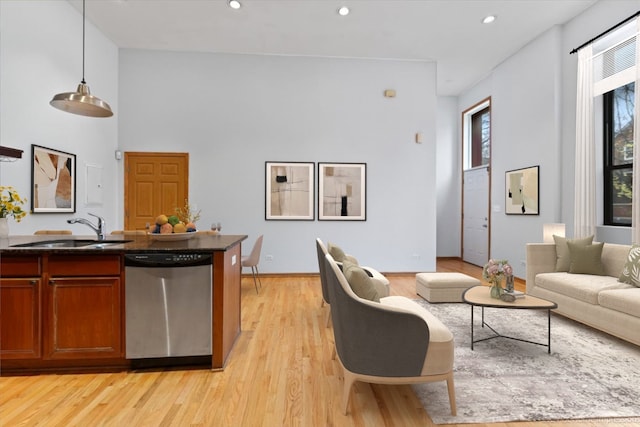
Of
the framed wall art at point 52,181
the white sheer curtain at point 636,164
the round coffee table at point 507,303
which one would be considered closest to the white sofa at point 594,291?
the white sheer curtain at point 636,164

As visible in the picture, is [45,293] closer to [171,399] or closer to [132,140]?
[171,399]

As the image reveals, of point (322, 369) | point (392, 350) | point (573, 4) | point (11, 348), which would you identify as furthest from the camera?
point (573, 4)

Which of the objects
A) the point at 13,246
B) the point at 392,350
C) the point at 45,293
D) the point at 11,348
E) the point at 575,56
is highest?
the point at 575,56

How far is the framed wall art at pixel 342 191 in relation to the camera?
21.1 feet

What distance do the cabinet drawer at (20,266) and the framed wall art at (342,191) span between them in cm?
444

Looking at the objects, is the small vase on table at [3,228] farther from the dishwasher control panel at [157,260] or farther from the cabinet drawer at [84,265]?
the dishwasher control panel at [157,260]

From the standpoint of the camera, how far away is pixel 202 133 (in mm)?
6273

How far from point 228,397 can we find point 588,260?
14.0 ft

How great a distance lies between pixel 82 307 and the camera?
2.59 metres

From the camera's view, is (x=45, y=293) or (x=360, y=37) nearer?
(x=45, y=293)

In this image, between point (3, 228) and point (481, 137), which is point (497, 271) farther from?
point (481, 137)

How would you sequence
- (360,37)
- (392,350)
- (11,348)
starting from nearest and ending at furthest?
(392,350)
(11,348)
(360,37)

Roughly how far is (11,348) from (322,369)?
2.34 meters

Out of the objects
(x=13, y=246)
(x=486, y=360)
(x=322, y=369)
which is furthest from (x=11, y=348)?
(x=486, y=360)
